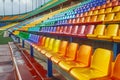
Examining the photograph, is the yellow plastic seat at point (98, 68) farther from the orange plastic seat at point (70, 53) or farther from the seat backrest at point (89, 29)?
the seat backrest at point (89, 29)

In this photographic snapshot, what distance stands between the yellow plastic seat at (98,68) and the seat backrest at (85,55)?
0.08 metres

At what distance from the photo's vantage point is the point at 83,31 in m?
3.48

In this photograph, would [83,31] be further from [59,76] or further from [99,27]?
[59,76]

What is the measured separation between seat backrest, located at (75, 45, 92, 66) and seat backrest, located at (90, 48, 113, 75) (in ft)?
0.26

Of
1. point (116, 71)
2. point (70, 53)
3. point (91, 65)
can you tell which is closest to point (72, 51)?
point (70, 53)

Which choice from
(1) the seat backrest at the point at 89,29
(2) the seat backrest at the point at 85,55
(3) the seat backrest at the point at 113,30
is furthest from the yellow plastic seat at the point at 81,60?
(1) the seat backrest at the point at 89,29

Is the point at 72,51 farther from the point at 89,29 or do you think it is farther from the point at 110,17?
the point at 110,17

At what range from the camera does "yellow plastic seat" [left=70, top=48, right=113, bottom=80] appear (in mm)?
1533

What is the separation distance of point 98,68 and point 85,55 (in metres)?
0.31

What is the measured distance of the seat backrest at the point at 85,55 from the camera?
197 centimetres

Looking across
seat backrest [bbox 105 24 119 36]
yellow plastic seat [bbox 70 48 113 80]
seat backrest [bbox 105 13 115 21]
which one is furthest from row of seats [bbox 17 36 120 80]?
seat backrest [bbox 105 13 115 21]

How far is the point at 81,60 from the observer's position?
214cm

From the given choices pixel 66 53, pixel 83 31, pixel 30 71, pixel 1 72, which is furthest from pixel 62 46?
pixel 1 72

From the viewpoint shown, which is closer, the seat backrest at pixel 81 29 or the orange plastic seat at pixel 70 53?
the orange plastic seat at pixel 70 53
